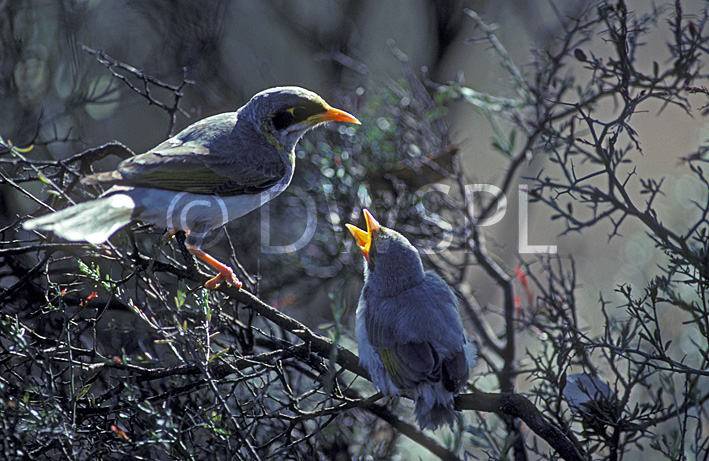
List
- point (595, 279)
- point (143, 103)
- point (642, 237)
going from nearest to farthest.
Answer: point (642, 237) → point (595, 279) → point (143, 103)

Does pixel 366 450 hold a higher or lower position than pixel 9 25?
higher

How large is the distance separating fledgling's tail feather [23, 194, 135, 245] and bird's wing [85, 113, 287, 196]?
0.14 metres

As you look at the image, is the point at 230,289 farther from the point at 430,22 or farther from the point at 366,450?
the point at 430,22

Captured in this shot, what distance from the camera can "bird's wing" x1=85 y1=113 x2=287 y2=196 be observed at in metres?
2.27

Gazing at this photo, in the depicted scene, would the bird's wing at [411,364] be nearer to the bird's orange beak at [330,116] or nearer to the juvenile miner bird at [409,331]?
the juvenile miner bird at [409,331]

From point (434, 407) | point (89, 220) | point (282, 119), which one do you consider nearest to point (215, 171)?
point (282, 119)

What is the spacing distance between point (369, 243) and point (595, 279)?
2.96m

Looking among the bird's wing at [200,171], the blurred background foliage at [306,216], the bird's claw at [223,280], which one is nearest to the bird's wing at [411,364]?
the blurred background foliage at [306,216]

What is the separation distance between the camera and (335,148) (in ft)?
10.9

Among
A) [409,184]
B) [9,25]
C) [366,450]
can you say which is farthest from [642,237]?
[9,25]

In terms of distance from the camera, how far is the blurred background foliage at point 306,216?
197cm

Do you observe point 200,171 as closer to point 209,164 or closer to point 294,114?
point 209,164

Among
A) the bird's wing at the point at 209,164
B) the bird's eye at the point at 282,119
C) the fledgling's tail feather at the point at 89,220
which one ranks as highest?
the bird's eye at the point at 282,119

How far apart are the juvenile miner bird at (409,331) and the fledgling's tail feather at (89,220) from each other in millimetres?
1015
